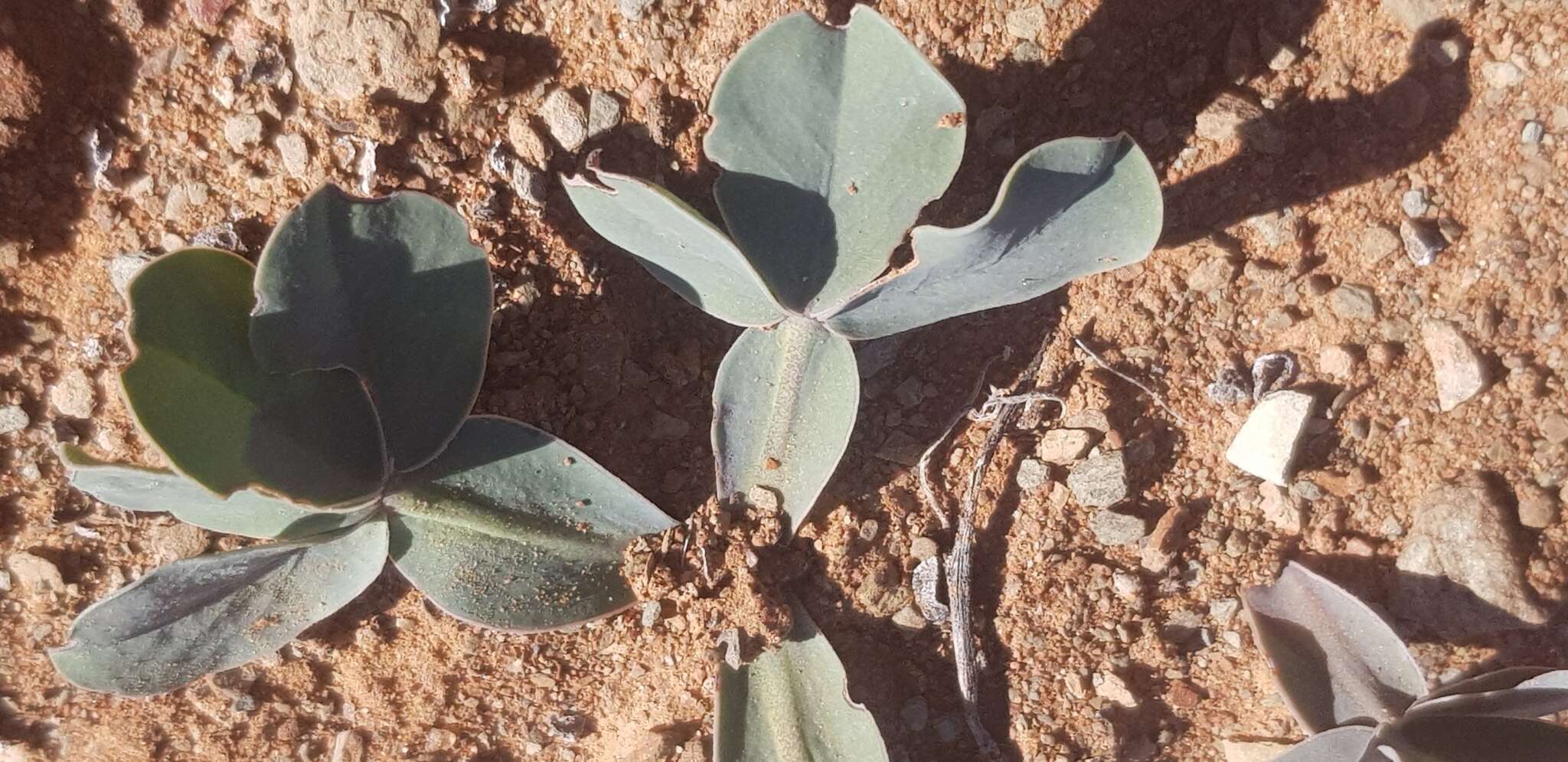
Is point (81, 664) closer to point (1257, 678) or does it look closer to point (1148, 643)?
point (1148, 643)

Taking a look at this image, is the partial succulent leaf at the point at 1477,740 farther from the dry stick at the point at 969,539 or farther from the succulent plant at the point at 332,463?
the succulent plant at the point at 332,463

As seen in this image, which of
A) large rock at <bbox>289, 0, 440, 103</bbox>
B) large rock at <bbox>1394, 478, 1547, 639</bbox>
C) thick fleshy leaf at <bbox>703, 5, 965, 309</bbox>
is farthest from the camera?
large rock at <bbox>1394, 478, 1547, 639</bbox>

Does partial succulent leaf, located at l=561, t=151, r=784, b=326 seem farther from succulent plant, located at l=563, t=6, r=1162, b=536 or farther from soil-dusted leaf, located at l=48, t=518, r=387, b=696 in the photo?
soil-dusted leaf, located at l=48, t=518, r=387, b=696

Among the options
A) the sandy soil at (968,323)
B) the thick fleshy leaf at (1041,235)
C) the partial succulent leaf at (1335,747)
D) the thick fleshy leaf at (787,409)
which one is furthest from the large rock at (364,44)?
the partial succulent leaf at (1335,747)

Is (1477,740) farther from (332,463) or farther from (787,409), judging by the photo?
(332,463)

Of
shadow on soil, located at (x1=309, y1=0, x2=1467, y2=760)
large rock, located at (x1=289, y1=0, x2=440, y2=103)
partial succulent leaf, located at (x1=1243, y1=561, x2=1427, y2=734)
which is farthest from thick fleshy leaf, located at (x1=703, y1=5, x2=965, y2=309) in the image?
partial succulent leaf, located at (x1=1243, y1=561, x2=1427, y2=734)
